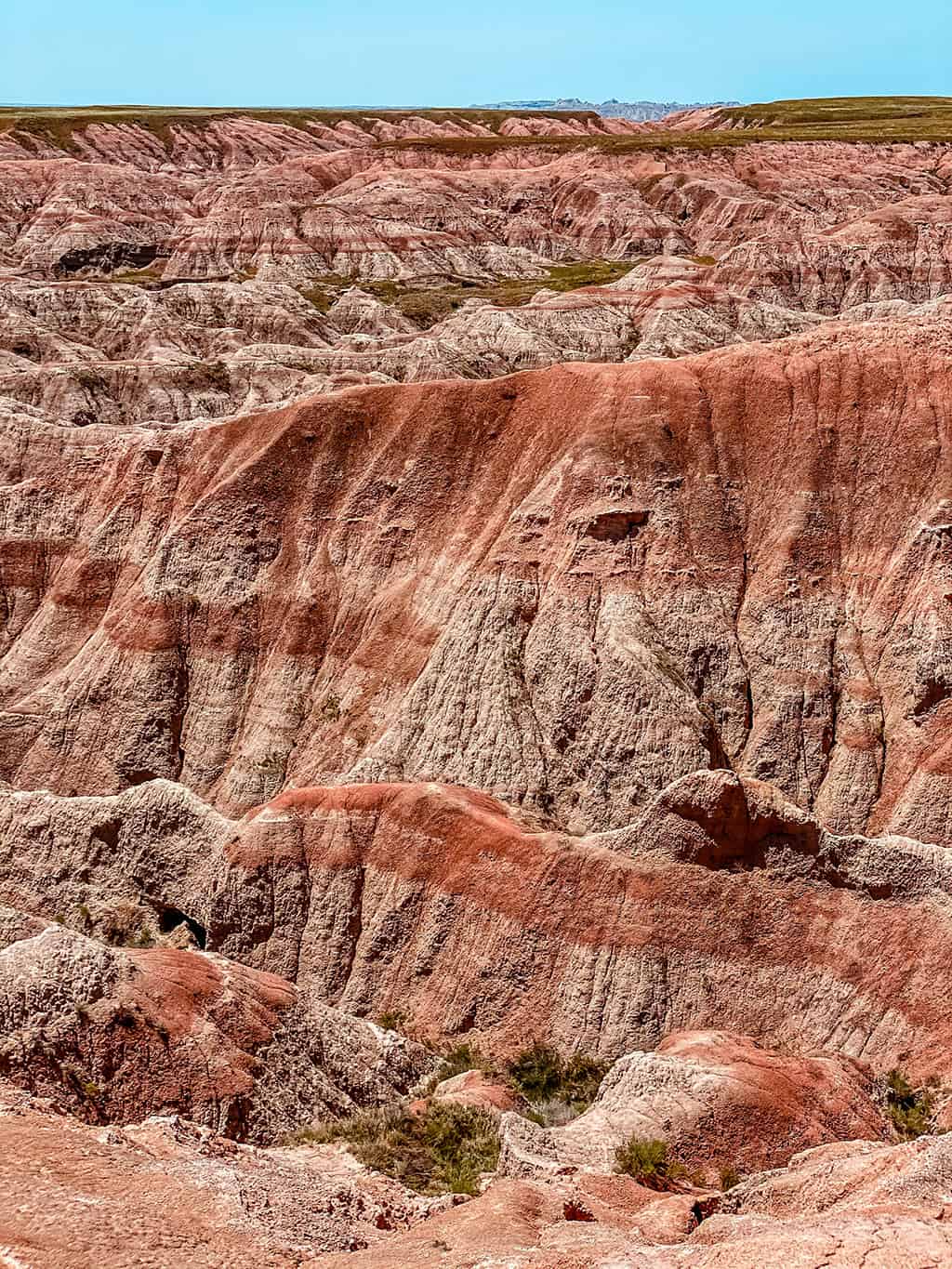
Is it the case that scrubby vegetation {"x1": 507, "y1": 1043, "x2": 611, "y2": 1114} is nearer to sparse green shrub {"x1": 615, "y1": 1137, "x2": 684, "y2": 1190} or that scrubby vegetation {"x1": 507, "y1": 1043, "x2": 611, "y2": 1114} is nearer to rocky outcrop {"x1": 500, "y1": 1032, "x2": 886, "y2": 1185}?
rocky outcrop {"x1": 500, "y1": 1032, "x2": 886, "y2": 1185}

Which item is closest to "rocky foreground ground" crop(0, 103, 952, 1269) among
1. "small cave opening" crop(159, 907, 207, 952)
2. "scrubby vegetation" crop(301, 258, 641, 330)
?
"small cave opening" crop(159, 907, 207, 952)

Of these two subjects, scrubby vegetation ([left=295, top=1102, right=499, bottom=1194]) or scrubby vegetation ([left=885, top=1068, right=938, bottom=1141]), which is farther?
scrubby vegetation ([left=885, top=1068, right=938, bottom=1141])

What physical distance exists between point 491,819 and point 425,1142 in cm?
1037

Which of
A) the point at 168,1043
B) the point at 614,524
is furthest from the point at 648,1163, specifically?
the point at 614,524

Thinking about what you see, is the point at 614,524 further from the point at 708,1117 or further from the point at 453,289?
the point at 453,289

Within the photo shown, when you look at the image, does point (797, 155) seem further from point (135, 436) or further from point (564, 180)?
point (135, 436)

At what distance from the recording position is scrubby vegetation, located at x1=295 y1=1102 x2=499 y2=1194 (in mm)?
22750

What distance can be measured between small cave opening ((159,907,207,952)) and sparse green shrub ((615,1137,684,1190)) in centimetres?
1530

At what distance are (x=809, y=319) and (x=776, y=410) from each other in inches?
2222

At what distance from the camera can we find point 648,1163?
904 inches

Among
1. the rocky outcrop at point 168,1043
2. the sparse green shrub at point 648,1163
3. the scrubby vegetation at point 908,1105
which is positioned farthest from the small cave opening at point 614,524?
the sparse green shrub at point 648,1163

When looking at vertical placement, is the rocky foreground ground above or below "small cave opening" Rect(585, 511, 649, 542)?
below

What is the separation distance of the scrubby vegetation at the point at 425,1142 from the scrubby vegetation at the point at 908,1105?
7.99 meters

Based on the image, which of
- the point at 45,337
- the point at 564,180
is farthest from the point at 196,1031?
the point at 564,180
